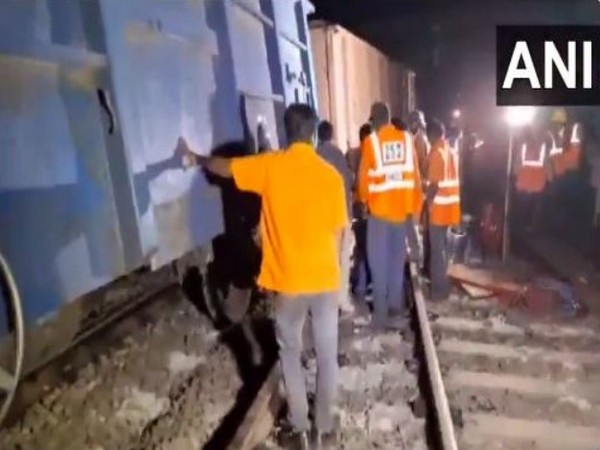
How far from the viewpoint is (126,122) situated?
2.97 meters

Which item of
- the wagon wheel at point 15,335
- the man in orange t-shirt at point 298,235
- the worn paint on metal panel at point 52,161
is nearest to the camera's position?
the wagon wheel at point 15,335

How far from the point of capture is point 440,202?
6688 millimetres

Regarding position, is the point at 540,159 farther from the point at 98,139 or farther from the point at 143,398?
the point at 98,139

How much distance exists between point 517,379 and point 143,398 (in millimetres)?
2420

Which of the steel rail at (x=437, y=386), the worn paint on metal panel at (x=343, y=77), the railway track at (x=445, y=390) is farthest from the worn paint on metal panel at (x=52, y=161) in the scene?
the worn paint on metal panel at (x=343, y=77)

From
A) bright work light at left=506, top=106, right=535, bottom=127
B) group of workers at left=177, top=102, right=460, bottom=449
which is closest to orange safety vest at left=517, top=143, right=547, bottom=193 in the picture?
bright work light at left=506, top=106, right=535, bottom=127

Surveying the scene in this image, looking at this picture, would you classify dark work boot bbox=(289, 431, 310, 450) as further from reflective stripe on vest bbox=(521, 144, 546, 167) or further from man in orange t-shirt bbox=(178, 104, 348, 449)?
reflective stripe on vest bbox=(521, 144, 546, 167)

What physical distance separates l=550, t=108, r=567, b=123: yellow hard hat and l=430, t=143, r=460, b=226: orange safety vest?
219 inches

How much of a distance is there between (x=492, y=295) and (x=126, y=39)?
4802mm

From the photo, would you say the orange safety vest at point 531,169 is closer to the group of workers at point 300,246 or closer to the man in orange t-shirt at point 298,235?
the group of workers at point 300,246

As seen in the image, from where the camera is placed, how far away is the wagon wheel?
2.21 m

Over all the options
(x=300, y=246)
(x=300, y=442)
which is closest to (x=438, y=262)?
(x=300, y=442)

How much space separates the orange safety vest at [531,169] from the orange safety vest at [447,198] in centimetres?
372

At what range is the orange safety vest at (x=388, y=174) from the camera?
5488 millimetres
